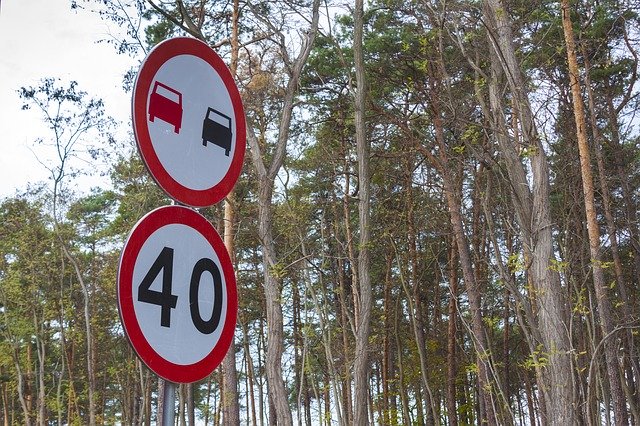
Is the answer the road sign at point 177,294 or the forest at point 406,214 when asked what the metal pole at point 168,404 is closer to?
the road sign at point 177,294

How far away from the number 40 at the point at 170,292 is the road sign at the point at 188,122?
18 centimetres

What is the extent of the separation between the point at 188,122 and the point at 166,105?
8cm

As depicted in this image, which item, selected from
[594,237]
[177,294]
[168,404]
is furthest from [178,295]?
[594,237]

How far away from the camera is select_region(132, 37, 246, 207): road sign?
1806 mm

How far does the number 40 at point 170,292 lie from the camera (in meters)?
1.65

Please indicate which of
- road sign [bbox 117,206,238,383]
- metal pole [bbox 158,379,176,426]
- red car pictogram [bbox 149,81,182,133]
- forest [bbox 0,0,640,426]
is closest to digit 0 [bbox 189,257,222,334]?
road sign [bbox 117,206,238,383]

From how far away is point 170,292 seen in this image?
171 cm

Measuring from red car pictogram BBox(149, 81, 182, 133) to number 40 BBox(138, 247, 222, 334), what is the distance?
37 cm

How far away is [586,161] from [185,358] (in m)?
13.9

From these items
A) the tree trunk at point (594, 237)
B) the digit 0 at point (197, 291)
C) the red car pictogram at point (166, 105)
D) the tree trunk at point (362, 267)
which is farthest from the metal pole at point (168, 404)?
the tree trunk at point (594, 237)

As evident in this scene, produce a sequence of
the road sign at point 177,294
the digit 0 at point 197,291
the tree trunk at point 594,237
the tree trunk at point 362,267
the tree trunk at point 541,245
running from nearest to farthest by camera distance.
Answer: the road sign at point 177,294 → the digit 0 at point 197,291 → the tree trunk at point 541,245 → the tree trunk at point 362,267 → the tree trunk at point 594,237

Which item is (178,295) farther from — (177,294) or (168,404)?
(168,404)

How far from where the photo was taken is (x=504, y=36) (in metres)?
7.68

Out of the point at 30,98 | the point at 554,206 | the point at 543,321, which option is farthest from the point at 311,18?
the point at 30,98
